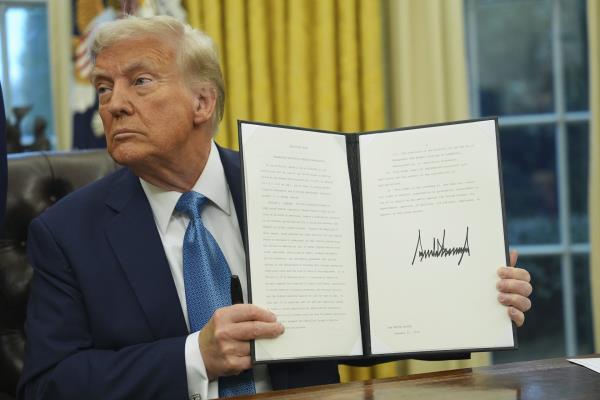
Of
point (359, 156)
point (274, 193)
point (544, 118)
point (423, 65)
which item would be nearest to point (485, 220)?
point (359, 156)

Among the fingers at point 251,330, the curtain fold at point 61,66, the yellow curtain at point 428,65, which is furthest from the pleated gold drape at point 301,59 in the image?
the fingers at point 251,330

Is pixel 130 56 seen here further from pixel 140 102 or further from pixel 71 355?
pixel 71 355

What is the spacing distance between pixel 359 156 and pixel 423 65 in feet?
4.85

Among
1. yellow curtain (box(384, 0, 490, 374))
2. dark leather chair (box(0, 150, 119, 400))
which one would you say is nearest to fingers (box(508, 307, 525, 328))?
dark leather chair (box(0, 150, 119, 400))

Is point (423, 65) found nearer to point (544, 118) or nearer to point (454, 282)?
point (544, 118)

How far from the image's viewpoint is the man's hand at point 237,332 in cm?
147

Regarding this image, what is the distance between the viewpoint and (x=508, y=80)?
133 inches

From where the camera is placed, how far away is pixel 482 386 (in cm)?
135

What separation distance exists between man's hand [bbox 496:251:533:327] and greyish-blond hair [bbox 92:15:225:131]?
2.43 ft

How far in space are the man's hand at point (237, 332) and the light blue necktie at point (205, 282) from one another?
13 centimetres

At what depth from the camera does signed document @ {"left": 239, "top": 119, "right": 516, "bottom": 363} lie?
156cm

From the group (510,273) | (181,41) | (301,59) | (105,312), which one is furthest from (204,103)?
(301,59)

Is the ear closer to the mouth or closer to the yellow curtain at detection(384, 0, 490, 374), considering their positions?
the mouth

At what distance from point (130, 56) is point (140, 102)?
0.10 m
